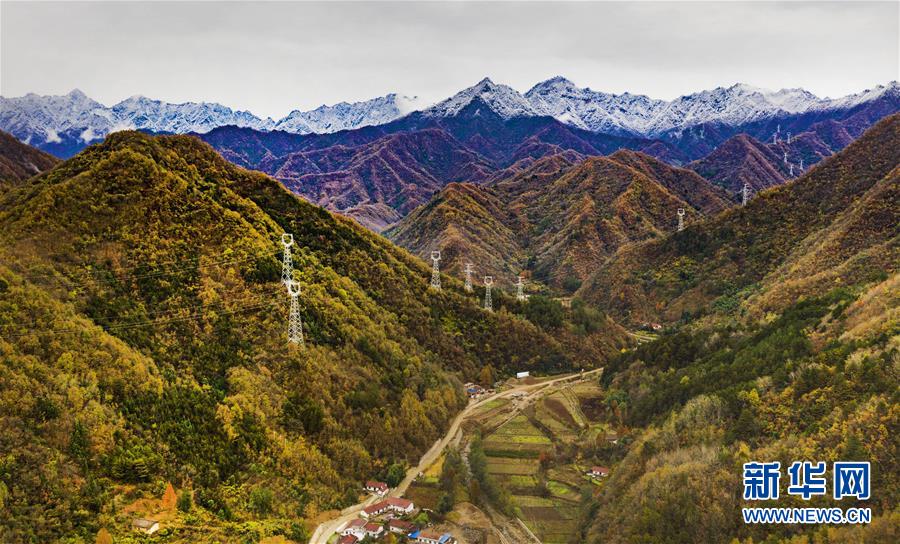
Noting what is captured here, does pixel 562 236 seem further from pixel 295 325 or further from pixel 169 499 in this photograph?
pixel 169 499

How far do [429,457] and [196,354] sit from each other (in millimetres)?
27539

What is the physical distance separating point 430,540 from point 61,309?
38227 mm

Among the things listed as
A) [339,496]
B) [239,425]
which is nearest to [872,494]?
[339,496]

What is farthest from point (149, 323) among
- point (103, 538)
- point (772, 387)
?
point (772, 387)

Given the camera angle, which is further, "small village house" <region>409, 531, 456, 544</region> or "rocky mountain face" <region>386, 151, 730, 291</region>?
"rocky mountain face" <region>386, 151, 730, 291</region>

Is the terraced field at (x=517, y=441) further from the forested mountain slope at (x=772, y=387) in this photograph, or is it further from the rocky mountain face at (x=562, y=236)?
the rocky mountain face at (x=562, y=236)

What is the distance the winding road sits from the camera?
54.1 metres

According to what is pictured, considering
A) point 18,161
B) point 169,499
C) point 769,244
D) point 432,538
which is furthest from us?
point 18,161

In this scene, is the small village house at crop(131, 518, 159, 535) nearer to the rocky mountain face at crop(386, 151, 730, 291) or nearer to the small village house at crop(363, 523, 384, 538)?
the small village house at crop(363, 523, 384, 538)

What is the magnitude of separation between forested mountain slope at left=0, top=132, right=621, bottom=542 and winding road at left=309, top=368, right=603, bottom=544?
1.34 m

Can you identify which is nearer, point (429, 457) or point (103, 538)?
point (103, 538)

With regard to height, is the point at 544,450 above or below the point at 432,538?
above

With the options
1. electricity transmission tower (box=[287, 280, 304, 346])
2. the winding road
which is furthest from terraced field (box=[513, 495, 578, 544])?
electricity transmission tower (box=[287, 280, 304, 346])

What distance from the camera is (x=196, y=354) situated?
60.3 m
